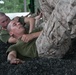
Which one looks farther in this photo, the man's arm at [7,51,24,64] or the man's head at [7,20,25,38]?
the man's head at [7,20,25,38]

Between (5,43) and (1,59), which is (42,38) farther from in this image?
(5,43)

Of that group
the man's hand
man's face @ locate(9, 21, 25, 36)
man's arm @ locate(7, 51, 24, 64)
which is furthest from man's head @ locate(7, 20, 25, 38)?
man's arm @ locate(7, 51, 24, 64)

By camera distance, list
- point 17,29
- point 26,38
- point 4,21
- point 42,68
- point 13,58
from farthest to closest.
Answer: point 4,21 → point 17,29 → point 26,38 → point 13,58 → point 42,68

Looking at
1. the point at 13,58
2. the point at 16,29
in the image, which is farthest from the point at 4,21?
the point at 13,58

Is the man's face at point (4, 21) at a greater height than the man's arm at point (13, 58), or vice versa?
the man's face at point (4, 21)

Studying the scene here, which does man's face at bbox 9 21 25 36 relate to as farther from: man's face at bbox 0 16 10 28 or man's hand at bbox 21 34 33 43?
man's face at bbox 0 16 10 28

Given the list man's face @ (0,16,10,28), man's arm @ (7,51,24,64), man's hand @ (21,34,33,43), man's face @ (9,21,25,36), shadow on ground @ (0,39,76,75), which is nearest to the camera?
shadow on ground @ (0,39,76,75)

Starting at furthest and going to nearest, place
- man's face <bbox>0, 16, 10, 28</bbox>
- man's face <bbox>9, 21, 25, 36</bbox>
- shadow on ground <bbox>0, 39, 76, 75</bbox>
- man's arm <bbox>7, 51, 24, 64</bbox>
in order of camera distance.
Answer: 1. man's face <bbox>0, 16, 10, 28</bbox>
2. man's face <bbox>9, 21, 25, 36</bbox>
3. man's arm <bbox>7, 51, 24, 64</bbox>
4. shadow on ground <bbox>0, 39, 76, 75</bbox>

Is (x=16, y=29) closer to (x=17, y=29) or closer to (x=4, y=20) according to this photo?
(x=17, y=29)

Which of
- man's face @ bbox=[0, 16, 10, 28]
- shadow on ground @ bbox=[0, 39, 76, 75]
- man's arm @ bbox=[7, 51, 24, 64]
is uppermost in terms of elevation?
man's face @ bbox=[0, 16, 10, 28]

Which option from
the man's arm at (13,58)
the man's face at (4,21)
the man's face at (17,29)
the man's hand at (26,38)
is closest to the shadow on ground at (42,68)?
the man's arm at (13,58)

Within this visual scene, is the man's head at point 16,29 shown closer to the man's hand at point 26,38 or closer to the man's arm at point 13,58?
the man's hand at point 26,38

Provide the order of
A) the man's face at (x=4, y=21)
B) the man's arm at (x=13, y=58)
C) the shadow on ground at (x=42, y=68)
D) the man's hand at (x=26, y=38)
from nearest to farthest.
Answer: the shadow on ground at (x=42, y=68)
the man's arm at (x=13, y=58)
the man's hand at (x=26, y=38)
the man's face at (x=4, y=21)

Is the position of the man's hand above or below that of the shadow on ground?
above
